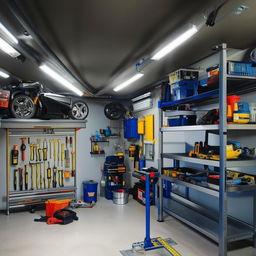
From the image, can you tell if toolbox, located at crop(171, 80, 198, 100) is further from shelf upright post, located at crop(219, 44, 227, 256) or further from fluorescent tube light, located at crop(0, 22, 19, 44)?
fluorescent tube light, located at crop(0, 22, 19, 44)

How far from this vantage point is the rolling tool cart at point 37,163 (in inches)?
198

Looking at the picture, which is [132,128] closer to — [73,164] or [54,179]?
[73,164]

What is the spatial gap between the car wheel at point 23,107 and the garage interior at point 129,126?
2 cm

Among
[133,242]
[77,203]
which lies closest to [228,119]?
[133,242]

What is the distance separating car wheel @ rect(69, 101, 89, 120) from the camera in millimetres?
6289

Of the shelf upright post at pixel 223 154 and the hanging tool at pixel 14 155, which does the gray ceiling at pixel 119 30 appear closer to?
the shelf upright post at pixel 223 154

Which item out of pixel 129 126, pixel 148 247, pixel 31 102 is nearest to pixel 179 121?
pixel 148 247

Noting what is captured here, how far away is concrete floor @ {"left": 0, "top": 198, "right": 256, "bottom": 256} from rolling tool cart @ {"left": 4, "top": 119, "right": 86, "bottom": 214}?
426 millimetres

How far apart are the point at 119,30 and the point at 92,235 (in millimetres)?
3268

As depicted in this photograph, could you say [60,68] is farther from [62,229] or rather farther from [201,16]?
[62,229]

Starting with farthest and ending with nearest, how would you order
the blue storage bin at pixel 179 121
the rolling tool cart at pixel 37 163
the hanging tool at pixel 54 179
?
the hanging tool at pixel 54 179 → the rolling tool cart at pixel 37 163 → the blue storage bin at pixel 179 121

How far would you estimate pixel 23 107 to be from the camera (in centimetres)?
498

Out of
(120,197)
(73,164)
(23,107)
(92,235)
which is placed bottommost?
(92,235)

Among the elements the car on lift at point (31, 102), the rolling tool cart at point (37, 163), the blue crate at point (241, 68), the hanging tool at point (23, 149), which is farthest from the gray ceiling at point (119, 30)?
the hanging tool at point (23, 149)
